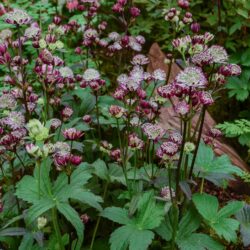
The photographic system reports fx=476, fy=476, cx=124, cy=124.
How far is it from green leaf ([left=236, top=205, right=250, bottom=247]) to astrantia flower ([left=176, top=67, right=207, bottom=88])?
1.95 feet

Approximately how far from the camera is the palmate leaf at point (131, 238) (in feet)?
5.05

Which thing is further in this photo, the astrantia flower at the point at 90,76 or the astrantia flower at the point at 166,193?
the astrantia flower at the point at 90,76

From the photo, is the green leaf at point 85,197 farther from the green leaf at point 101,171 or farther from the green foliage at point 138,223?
the green leaf at point 101,171

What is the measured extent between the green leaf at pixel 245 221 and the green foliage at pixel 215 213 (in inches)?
2.1

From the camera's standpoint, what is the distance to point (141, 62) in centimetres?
206

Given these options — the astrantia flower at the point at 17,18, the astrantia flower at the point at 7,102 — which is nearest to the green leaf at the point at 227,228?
the astrantia flower at the point at 7,102

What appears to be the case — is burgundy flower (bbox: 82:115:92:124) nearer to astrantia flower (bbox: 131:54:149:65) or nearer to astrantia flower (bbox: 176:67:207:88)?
astrantia flower (bbox: 131:54:149:65)

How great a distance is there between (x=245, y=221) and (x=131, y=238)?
48cm

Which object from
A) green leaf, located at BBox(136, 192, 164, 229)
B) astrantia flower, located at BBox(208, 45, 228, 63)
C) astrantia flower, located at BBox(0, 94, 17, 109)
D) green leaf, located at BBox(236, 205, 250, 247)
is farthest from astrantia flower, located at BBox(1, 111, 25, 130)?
green leaf, located at BBox(236, 205, 250, 247)

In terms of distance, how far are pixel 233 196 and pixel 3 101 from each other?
56.0 inches

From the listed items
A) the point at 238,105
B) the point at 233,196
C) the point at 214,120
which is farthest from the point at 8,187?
the point at 238,105

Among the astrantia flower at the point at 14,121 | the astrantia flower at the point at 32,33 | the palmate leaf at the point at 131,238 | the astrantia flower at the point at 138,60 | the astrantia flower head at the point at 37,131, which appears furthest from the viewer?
the astrantia flower at the point at 138,60

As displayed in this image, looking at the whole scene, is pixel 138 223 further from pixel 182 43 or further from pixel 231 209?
pixel 182 43

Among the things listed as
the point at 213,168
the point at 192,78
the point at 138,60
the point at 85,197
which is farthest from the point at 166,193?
the point at 138,60
